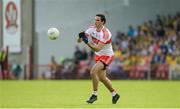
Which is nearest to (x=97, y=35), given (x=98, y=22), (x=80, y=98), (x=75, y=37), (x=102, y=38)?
(x=102, y=38)

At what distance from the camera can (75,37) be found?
146 ft

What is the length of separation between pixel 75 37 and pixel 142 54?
17.1 feet

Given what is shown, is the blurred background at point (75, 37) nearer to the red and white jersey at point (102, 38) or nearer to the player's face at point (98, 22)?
the red and white jersey at point (102, 38)

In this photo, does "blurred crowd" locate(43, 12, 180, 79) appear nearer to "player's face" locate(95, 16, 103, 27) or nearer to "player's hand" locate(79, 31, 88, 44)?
"player's face" locate(95, 16, 103, 27)

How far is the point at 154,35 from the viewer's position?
1679 inches

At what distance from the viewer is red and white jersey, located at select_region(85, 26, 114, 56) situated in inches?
727

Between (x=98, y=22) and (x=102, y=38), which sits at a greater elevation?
(x=98, y=22)

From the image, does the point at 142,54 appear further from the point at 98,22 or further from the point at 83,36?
the point at 83,36

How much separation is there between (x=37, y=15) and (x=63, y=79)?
5.38 metres

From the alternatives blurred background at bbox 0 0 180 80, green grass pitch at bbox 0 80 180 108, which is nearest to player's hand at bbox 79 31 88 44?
green grass pitch at bbox 0 80 180 108

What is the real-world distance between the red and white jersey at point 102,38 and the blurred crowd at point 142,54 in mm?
20914

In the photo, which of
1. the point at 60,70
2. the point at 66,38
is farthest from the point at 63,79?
the point at 66,38

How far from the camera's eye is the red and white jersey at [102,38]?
1845 centimetres

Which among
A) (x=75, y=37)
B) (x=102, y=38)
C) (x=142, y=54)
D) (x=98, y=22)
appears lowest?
(x=142, y=54)
